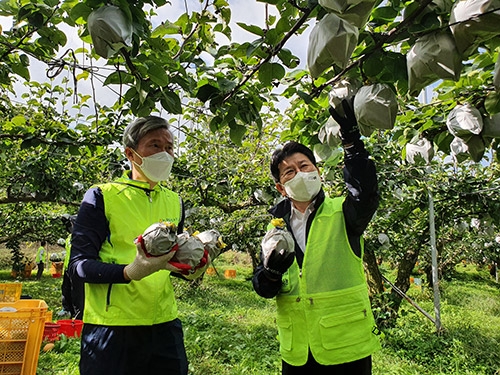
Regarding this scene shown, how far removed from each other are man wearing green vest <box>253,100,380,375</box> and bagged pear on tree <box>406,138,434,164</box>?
590 millimetres

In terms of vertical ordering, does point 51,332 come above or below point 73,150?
below

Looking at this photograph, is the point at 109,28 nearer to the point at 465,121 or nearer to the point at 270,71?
the point at 270,71

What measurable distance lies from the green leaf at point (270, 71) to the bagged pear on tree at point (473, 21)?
50 centimetres

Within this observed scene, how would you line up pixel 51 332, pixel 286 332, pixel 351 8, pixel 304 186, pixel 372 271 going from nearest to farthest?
1. pixel 351 8
2. pixel 286 332
3. pixel 304 186
4. pixel 51 332
5. pixel 372 271


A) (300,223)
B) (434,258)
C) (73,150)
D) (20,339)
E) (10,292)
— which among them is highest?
(73,150)

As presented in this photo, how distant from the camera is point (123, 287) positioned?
1.22 meters

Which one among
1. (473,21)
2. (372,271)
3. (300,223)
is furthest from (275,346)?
(473,21)

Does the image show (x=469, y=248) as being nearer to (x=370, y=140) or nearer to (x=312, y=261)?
(x=370, y=140)

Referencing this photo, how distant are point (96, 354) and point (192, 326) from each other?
14.0 ft

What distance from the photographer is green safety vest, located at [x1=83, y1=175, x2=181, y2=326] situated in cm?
121

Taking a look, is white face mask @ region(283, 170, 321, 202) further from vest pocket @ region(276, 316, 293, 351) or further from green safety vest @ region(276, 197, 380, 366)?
vest pocket @ region(276, 316, 293, 351)

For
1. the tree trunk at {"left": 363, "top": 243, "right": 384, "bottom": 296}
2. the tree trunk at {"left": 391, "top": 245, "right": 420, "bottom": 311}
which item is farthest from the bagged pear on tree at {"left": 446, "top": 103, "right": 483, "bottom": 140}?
the tree trunk at {"left": 391, "top": 245, "right": 420, "bottom": 311}

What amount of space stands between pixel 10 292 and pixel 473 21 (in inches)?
143

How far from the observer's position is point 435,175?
4.60 m
